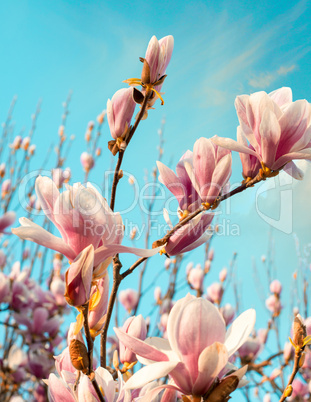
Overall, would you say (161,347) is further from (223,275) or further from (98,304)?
(223,275)

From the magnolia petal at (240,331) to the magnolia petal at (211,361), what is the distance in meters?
0.02

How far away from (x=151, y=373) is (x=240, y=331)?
120 mm

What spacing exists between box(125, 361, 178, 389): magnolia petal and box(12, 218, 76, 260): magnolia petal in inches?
7.3

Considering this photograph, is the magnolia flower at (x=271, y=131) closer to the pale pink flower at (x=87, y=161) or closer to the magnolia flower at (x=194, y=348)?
the magnolia flower at (x=194, y=348)

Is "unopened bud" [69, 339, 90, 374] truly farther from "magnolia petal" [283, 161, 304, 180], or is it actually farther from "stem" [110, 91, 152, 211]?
"magnolia petal" [283, 161, 304, 180]

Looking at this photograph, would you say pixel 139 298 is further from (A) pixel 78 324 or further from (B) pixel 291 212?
Result: (A) pixel 78 324

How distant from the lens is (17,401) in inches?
55.9

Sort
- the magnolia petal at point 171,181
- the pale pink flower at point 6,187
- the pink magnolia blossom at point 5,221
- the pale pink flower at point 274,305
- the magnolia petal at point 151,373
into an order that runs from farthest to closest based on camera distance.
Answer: the pale pink flower at point 6,187 < the pale pink flower at point 274,305 < the pink magnolia blossom at point 5,221 < the magnolia petal at point 171,181 < the magnolia petal at point 151,373

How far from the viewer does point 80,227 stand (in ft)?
1.71

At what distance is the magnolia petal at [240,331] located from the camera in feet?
1.53

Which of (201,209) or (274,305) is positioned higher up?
(201,209)

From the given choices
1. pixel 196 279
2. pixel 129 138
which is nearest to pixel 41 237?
pixel 129 138

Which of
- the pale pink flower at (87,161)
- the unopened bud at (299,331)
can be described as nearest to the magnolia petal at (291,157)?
the unopened bud at (299,331)

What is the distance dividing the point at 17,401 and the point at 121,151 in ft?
3.68
